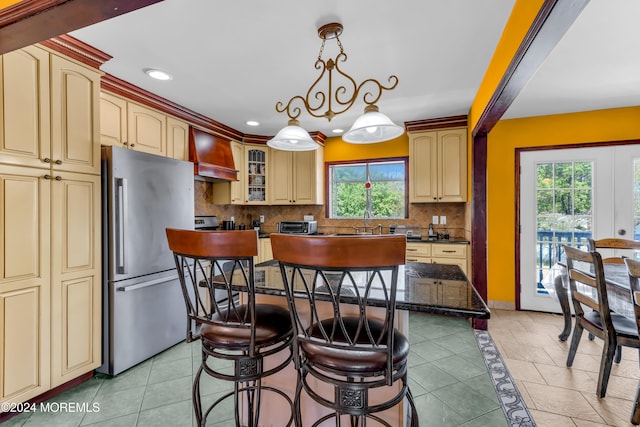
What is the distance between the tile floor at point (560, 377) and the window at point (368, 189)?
2.01 metres

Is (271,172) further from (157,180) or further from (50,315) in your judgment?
(50,315)

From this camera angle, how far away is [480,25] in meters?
1.92

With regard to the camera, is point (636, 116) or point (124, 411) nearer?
point (124, 411)

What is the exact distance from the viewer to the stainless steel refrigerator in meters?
Result: 2.27

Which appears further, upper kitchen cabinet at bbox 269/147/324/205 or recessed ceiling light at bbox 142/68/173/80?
upper kitchen cabinet at bbox 269/147/324/205

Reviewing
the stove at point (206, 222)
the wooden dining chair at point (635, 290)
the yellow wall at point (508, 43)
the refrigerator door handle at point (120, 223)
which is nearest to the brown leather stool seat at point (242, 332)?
the refrigerator door handle at point (120, 223)

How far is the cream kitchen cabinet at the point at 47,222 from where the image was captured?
1.77 meters

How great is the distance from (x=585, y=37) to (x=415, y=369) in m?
2.71

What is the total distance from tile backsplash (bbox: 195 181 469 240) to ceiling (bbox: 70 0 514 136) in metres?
1.44

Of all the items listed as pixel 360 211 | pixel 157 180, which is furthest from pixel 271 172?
pixel 157 180

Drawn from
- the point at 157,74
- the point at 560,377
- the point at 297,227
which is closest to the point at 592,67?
the point at 560,377

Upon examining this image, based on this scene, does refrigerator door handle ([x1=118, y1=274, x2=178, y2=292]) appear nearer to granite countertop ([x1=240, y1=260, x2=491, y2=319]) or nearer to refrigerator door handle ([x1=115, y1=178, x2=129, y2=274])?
refrigerator door handle ([x1=115, y1=178, x2=129, y2=274])

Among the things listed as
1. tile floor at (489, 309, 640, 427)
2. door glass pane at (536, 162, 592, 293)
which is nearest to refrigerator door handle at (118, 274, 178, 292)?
tile floor at (489, 309, 640, 427)

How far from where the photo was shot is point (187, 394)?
204 cm
